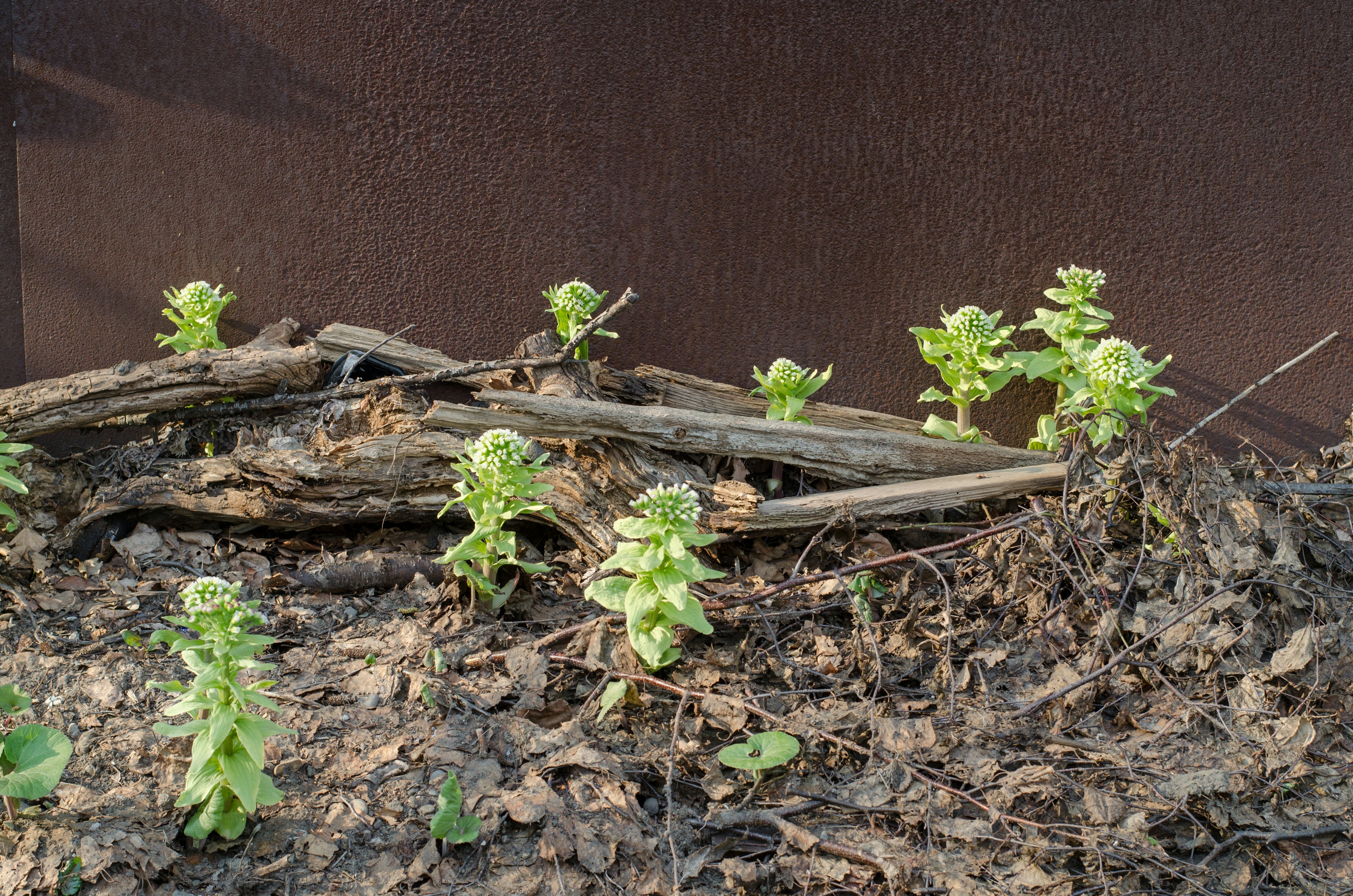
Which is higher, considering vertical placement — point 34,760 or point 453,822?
point 453,822

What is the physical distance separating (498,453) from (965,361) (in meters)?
1.93

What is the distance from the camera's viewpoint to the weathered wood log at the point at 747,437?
313cm

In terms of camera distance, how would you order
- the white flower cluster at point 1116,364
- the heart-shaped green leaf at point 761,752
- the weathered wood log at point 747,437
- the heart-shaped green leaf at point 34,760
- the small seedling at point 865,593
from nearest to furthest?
1. the heart-shaped green leaf at point 34,760
2. the heart-shaped green leaf at point 761,752
3. the small seedling at point 865,593
4. the weathered wood log at point 747,437
5. the white flower cluster at point 1116,364

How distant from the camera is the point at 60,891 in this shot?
182 centimetres

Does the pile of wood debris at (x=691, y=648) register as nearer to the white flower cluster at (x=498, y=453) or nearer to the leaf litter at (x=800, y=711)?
the leaf litter at (x=800, y=711)

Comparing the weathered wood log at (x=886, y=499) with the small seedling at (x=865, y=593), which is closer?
the small seedling at (x=865, y=593)

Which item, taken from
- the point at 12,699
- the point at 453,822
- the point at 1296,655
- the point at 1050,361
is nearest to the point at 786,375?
the point at 1050,361

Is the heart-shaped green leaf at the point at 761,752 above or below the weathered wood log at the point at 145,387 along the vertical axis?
below

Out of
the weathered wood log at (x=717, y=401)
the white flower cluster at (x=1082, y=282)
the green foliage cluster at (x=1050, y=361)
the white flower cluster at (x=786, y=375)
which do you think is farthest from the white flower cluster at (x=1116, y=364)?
the white flower cluster at (x=786, y=375)

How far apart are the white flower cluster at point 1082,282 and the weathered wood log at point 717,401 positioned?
0.82 m

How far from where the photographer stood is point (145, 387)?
3414 mm

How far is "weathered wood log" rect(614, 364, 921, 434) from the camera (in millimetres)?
3578

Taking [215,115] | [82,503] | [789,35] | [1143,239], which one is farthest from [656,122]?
[82,503]

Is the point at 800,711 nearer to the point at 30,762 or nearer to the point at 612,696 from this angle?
the point at 612,696
